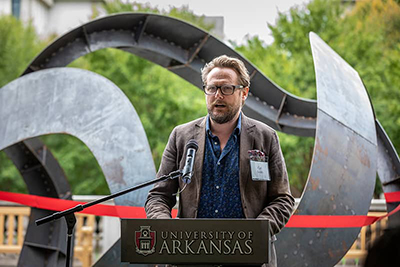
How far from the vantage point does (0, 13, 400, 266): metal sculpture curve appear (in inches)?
184

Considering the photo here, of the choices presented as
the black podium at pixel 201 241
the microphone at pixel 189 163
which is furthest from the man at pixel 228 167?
the black podium at pixel 201 241

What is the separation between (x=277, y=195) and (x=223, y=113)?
626 mm

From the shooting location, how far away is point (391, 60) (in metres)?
14.5

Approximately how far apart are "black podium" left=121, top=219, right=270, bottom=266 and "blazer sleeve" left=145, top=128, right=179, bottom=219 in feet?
1.97

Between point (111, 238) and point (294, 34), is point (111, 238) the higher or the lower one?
the lower one

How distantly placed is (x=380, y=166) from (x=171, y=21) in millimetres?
2900

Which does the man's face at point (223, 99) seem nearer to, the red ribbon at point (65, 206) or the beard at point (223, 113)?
the beard at point (223, 113)

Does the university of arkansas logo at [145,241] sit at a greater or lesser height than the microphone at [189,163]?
lesser

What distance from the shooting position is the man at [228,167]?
11.2ft

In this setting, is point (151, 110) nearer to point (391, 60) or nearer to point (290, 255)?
point (391, 60)

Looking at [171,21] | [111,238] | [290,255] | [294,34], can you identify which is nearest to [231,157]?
[290,255]

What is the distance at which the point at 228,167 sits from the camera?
347 cm

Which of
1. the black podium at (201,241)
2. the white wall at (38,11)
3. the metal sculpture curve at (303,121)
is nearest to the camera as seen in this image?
the black podium at (201,241)

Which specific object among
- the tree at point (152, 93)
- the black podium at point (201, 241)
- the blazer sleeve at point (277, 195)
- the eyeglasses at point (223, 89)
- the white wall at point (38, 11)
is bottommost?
the black podium at point (201, 241)
